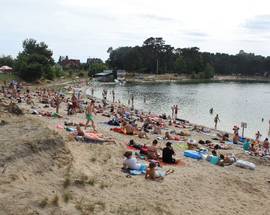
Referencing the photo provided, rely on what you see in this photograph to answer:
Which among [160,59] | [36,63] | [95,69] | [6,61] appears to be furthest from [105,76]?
[36,63]

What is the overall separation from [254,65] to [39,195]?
172 metres

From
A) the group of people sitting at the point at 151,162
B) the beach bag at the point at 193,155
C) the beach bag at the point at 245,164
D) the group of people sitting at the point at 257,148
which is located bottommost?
the group of people sitting at the point at 257,148

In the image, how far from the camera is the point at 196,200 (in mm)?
11625

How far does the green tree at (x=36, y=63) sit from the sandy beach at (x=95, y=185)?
50776 millimetres

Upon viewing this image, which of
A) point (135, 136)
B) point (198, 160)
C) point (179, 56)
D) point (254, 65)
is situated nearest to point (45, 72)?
point (135, 136)

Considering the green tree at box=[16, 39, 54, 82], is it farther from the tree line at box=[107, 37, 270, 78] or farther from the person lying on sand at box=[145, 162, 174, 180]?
the tree line at box=[107, 37, 270, 78]

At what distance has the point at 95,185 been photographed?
35.8ft

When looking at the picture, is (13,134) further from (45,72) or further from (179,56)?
(179,56)

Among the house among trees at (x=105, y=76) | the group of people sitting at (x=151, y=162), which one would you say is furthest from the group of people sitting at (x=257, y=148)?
the house among trees at (x=105, y=76)

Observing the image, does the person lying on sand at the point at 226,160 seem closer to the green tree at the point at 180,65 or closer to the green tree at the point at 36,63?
the green tree at the point at 36,63

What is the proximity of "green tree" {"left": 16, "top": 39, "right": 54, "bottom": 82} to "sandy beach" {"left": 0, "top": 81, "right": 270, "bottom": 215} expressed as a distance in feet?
167

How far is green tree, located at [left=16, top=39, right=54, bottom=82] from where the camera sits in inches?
2525

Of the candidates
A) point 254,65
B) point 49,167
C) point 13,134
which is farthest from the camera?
point 254,65

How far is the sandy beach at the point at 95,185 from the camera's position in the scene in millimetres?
9320
